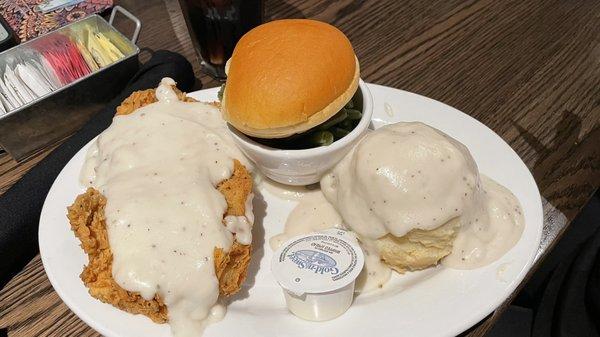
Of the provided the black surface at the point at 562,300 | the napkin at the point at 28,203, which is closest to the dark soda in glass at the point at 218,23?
the napkin at the point at 28,203

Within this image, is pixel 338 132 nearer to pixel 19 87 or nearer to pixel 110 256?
pixel 110 256

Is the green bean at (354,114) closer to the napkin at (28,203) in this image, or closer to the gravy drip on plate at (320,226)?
the gravy drip on plate at (320,226)

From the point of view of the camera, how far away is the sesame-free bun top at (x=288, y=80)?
1109mm

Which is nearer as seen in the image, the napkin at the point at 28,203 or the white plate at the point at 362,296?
the white plate at the point at 362,296

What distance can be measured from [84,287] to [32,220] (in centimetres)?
33

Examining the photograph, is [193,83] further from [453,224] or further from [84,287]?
[453,224]

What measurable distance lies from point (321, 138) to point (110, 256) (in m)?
0.54

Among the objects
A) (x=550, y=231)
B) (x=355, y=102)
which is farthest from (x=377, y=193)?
(x=550, y=231)

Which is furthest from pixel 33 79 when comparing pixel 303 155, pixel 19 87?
pixel 303 155

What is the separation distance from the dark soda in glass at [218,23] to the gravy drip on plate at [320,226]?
689 millimetres

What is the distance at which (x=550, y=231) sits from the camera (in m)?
1.29

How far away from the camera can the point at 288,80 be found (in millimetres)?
1114

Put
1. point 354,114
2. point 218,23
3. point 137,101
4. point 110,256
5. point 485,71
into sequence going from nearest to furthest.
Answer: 1. point 110,256
2. point 354,114
3. point 137,101
4. point 218,23
5. point 485,71

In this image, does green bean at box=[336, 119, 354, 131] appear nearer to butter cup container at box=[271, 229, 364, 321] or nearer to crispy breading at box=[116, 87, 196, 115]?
butter cup container at box=[271, 229, 364, 321]
